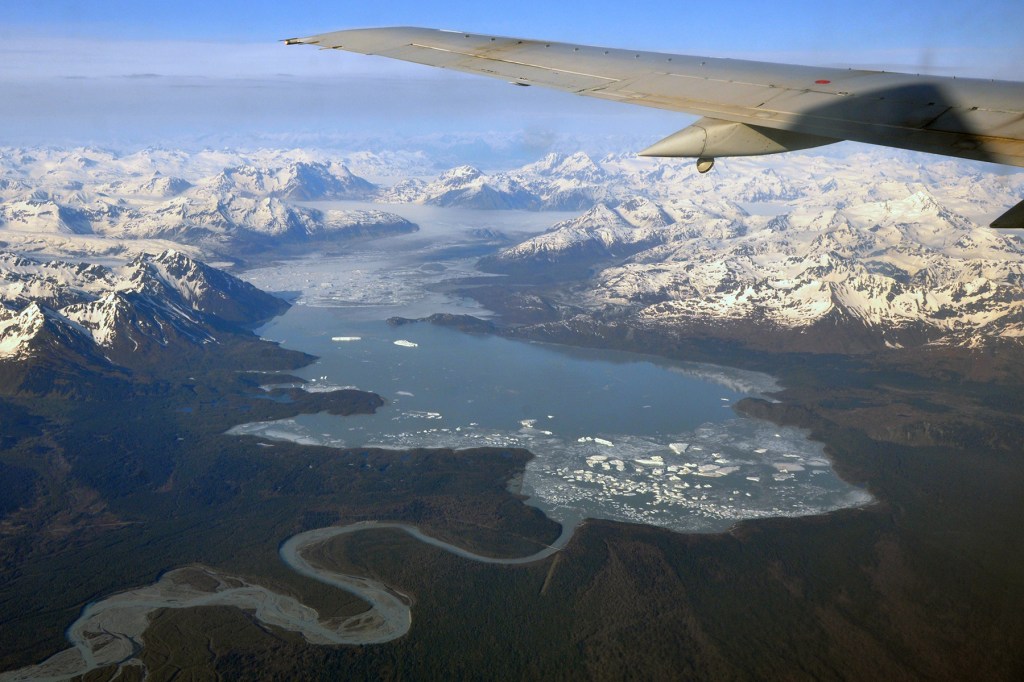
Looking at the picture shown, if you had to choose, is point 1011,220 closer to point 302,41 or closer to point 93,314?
point 302,41

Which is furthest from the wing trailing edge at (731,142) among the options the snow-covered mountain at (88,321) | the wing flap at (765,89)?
the snow-covered mountain at (88,321)

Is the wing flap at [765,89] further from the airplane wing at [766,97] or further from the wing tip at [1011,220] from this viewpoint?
the wing tip at [1011,220]

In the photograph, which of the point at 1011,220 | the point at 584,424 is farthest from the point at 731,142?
the point at 584,424

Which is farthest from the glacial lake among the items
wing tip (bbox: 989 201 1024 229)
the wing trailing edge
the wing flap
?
wing tip (bbox: 989 201 1024 229)

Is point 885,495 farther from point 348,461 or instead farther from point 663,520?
point 348,461

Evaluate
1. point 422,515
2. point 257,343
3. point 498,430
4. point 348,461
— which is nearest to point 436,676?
point 422,515
